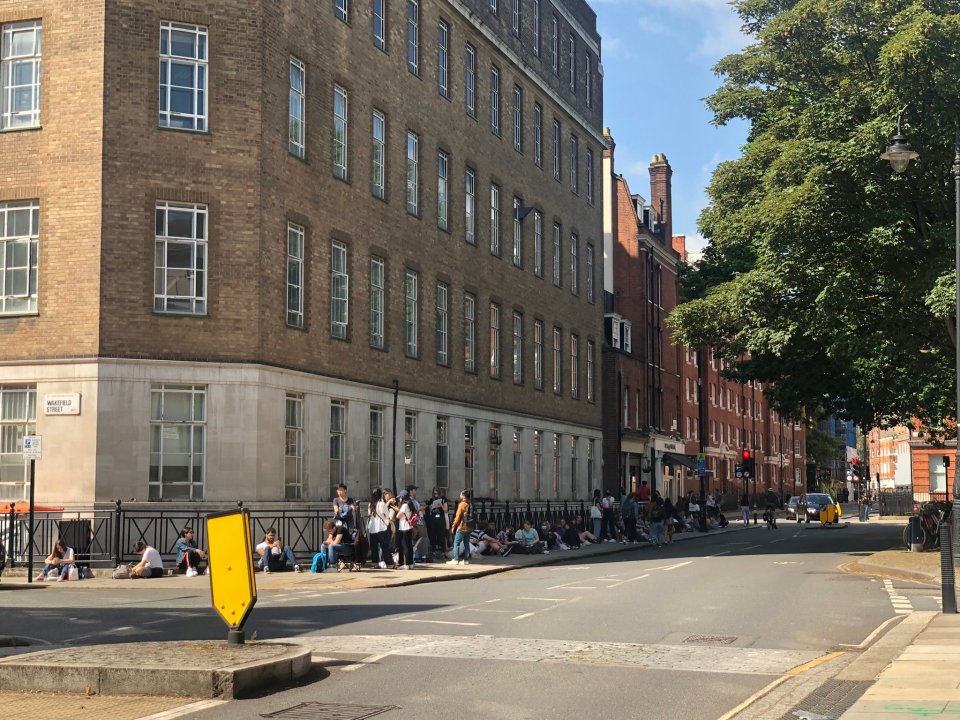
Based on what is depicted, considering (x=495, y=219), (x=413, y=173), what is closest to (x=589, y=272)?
(x=495, y=219)

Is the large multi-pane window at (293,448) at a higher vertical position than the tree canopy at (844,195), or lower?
lower

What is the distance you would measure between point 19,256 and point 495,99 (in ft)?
68.2

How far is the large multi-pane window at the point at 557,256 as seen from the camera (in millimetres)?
51562

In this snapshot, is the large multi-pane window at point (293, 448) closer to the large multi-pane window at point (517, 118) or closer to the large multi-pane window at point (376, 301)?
the large multi-pane window at point (376, 301)

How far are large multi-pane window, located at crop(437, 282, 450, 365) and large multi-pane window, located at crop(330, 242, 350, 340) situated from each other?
652cm

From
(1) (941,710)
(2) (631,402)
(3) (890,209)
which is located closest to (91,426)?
(3) (890,209)

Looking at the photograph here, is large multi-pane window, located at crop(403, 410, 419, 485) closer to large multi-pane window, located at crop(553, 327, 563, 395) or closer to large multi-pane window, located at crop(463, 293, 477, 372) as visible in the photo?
large multi-pane window, located at crop(463, 293, 477, 372)

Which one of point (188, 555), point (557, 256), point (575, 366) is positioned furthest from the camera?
point (575, 366)

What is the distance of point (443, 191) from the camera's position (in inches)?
1592

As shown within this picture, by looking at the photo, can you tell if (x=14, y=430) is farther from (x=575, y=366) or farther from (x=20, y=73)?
(x=575, y=366)

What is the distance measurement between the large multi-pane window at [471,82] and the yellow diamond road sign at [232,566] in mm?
32229

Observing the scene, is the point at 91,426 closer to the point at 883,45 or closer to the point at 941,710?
the point at 883,45

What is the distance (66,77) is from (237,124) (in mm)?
3800

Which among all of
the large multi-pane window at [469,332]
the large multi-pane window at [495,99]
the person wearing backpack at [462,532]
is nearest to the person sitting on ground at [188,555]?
the person wearing backpack at [462,532]
